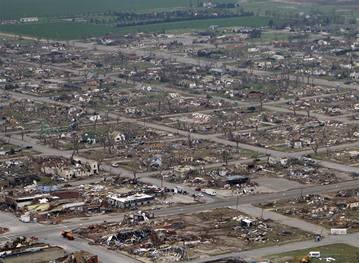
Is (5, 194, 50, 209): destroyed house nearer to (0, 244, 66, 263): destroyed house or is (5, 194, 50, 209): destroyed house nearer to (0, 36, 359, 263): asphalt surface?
(0, 36, 359, 263): asphalt surface

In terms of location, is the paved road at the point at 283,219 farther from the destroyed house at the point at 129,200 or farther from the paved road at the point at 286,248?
the destroyed house at the point at 129,200

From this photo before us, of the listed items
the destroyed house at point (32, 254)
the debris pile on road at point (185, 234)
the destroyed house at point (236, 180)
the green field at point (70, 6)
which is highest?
the destroyed house at point (32, 254)

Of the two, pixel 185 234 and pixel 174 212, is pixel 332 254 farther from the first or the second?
pixel 174 212

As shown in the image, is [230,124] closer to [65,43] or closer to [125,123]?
[125,123]

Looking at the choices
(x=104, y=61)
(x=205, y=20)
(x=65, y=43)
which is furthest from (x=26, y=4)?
(x=104, y=61)

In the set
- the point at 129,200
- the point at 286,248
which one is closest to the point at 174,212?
the point at 129,200

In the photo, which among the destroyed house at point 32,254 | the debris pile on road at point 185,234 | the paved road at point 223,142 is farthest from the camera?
the paved road at point 223,142

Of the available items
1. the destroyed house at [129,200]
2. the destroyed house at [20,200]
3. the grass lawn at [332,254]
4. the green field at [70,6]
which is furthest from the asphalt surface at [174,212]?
the green field at [70,6]
